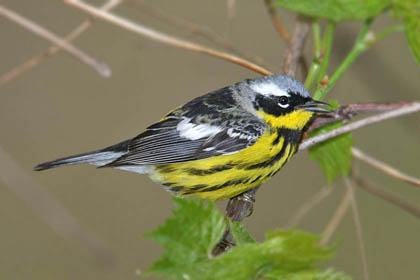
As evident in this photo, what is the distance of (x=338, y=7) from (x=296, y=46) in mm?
451

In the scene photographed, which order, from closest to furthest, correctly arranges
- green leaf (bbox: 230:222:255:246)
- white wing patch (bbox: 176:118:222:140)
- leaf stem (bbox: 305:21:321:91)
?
green leaf (bbox: 230:222:255:246), leaf stem (bbox: 305:21:321:91), white wing patch (bbox: 176:118:222:140)

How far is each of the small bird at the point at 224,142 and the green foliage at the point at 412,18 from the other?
468 millimetres

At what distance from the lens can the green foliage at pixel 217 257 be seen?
1.40m

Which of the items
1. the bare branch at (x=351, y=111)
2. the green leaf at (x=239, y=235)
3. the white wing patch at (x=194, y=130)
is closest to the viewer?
the green leaf at (x=239, y=235)

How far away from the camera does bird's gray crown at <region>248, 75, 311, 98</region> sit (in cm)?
257

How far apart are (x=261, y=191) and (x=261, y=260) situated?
120 inches

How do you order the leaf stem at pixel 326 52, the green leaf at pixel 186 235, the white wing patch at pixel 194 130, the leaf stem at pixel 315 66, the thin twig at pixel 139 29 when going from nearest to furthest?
1. the green leaf at pixel 186 235
2. the thin twig at pixel 139 29
3. the leaf stem at pixel 326 52
4. the leaf stem at pixel 315 66
5. the white wing patch at pixel 194 130

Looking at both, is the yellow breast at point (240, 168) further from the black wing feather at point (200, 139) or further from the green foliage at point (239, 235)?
the green foliage at point (239, 235)

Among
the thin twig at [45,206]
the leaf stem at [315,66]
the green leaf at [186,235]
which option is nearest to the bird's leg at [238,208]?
the thin twig at [45,206]

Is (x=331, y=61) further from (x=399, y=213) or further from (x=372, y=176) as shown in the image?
(x=399, y=213)

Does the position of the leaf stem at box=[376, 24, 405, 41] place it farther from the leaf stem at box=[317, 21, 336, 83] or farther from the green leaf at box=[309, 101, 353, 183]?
the green leaf at box=[309, 101, 353, 183]

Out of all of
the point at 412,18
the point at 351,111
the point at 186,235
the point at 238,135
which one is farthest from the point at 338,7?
the point at 186,235

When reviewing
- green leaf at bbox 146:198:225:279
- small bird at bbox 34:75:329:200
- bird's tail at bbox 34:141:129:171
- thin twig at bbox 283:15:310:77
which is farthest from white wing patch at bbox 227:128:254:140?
green leaf at bbox 146:198:225:279

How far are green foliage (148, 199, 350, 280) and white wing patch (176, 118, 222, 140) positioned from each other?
4.40 feet
